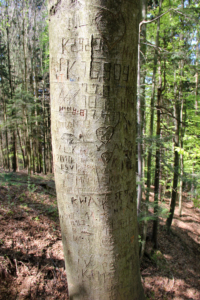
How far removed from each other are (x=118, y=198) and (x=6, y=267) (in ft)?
9.42

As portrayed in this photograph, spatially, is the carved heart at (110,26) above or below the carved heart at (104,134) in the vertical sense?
above

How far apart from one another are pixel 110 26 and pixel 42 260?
3809 millimetres

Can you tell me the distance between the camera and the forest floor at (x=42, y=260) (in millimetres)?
2781

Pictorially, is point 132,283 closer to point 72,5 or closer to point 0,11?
point 72,5

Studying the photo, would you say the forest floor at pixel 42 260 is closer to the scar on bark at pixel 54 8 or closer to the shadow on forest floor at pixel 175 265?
the shadow on forest floor at pixel 175 265

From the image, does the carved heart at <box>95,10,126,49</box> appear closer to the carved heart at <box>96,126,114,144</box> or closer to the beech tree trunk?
the beech tree trunk

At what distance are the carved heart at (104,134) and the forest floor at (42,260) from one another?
114 inches

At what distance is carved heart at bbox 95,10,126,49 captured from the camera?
2.79 feet

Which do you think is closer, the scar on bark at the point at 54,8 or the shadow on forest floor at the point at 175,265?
the scar on bark at the point at 54,8

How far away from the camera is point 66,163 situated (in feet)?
3.27

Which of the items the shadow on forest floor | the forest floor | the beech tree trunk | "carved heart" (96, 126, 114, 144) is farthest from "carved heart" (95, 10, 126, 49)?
the shadow on forest floor

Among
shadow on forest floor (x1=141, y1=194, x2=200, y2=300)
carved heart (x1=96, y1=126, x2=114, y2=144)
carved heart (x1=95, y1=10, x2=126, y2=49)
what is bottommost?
shadow on forest floor (x1=141, y1=194, x2=200, y2=300)

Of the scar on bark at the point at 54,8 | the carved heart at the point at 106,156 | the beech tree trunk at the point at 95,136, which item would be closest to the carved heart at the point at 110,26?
the beech tree trunk at the point at 95,136

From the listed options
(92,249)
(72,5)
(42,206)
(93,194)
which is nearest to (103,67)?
(72,5)
